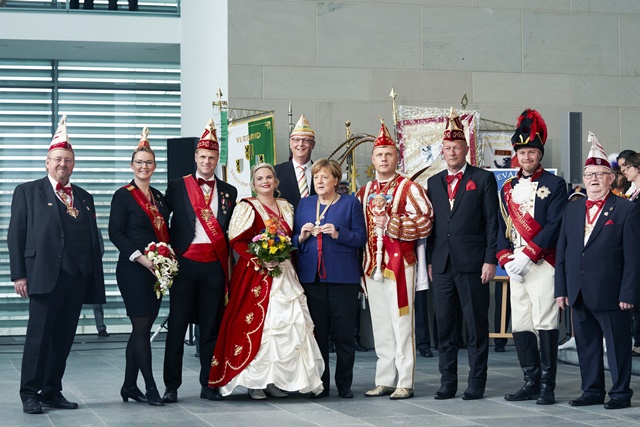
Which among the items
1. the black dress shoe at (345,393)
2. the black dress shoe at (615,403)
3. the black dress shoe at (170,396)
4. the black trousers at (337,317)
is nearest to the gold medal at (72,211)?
the black dress shoe at (170,396)

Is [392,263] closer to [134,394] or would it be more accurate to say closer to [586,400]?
[586,400]

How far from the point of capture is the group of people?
5.68 meters

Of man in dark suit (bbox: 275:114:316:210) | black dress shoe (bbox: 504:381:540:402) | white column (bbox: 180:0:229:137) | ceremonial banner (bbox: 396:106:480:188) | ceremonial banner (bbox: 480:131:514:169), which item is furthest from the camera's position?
white column (bbox: 180:0:229:137)

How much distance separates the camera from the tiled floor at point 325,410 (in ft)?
17.3

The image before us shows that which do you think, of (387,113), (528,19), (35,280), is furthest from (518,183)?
(528,19)

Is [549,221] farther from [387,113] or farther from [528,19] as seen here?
[528,19]

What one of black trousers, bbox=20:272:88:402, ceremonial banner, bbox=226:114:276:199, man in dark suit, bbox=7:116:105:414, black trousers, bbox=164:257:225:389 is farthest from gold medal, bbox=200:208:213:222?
ceremonial banner, bbox=226:114:276:199

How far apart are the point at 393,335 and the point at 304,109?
373 centimetres

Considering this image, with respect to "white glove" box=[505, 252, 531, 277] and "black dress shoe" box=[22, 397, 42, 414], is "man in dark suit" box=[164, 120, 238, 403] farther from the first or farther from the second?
"white glove" box=[505, 252, 531, 277]

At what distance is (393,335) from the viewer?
625 cm

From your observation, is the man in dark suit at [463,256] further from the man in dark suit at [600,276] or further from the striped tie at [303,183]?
the striped tie at [303,183]

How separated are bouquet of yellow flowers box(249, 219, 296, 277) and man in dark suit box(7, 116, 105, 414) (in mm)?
900

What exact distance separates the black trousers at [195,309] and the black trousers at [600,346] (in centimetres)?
203

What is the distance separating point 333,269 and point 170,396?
1.19 meters
